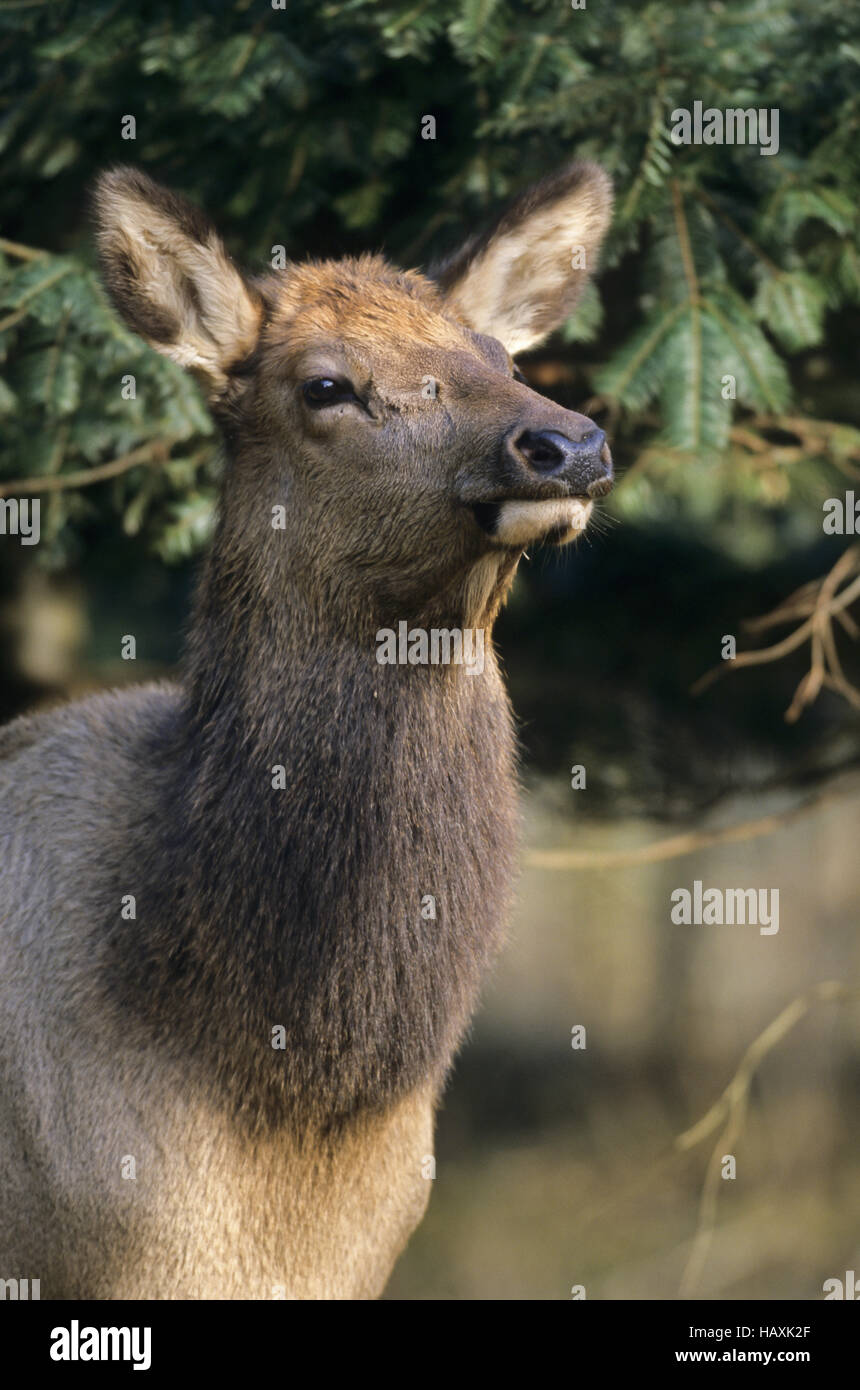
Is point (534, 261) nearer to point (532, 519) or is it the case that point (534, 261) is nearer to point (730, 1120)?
point (532, 519)

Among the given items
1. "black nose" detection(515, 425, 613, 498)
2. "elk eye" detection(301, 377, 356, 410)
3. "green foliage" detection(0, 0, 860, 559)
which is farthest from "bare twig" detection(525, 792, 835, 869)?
"black nose" detection(515, 425, 613, 498)

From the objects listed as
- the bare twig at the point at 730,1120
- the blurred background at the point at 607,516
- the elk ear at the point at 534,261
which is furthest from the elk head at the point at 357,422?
the bare twig at the point at 730,1120

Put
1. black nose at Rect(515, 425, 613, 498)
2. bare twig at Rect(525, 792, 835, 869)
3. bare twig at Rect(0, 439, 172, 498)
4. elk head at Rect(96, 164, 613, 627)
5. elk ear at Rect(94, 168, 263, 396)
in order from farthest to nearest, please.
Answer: bare twig at Rect(525, 792, 835, 869), bare twig at Rect(0, 439, 172, 498), elk ear at Rect(94, 168, 263, 396), elk head at Rect(96, 164, 613, 627), black nose at Rect(515, 425, 613, 498)

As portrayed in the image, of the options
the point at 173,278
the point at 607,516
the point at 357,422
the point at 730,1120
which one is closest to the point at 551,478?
the point at 357,422

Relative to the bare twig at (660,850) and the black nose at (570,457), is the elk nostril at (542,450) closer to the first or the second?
the black nose at (570,457)

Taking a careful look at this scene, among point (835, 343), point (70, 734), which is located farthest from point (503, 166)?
point (70, 734)

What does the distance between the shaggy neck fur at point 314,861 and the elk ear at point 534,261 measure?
967 mm

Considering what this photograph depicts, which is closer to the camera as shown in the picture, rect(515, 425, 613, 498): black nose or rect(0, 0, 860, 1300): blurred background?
rect(515, 425, 613, 498): black nose

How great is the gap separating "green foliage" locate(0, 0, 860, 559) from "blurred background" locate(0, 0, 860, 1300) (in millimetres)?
12

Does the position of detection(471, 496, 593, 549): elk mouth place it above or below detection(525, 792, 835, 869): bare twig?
above

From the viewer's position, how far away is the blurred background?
169 inches

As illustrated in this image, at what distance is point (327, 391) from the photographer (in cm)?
302

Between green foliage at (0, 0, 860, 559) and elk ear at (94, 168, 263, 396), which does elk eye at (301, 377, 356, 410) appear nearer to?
elk ear at (94, 168, 263, 396)

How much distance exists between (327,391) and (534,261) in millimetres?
984
